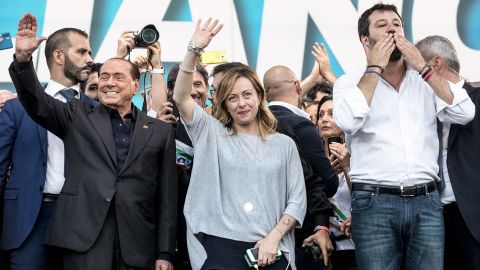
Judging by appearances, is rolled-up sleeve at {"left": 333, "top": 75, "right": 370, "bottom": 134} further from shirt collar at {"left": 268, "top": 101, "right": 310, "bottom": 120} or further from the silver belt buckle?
shirt collar at {"left": 268, "top": 101, "right": 310, "bottom": 120}

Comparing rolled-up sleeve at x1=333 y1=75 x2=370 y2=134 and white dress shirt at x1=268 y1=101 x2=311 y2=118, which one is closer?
rolled-up sleeve at x1=333 y1=75 x2=370 y2=134

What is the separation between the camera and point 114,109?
4367 millimetres

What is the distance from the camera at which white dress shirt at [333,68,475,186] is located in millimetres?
3939

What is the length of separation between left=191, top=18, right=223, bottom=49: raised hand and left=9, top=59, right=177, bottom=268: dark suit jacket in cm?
57

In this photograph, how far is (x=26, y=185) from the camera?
4285mm

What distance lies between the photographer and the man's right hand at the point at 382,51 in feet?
13.1

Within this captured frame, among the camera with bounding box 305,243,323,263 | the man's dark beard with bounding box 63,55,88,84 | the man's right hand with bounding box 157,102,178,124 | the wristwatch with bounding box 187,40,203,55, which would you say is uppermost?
the wristwatch with bounding box 187,40,203,55

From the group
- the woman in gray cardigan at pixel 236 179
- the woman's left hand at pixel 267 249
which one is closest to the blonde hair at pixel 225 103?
the woman in gray cardigan at pixel 236 179

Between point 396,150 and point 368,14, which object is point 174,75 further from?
point 396,150

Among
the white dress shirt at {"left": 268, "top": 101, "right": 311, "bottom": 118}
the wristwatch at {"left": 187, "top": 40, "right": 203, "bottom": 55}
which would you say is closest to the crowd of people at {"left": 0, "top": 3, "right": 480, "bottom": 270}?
the wristwatch at {"left": 187, "top": 40, "right": 203, "bottom": 55}

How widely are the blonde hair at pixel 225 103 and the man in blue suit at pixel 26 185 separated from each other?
857 mm

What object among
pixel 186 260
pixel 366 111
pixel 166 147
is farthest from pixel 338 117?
pixel 186 260

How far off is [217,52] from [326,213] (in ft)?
5.12

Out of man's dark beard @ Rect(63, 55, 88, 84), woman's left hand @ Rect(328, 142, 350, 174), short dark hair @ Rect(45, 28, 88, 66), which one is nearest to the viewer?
woman's left hand @ Rect(328, 142, 350, 174)
